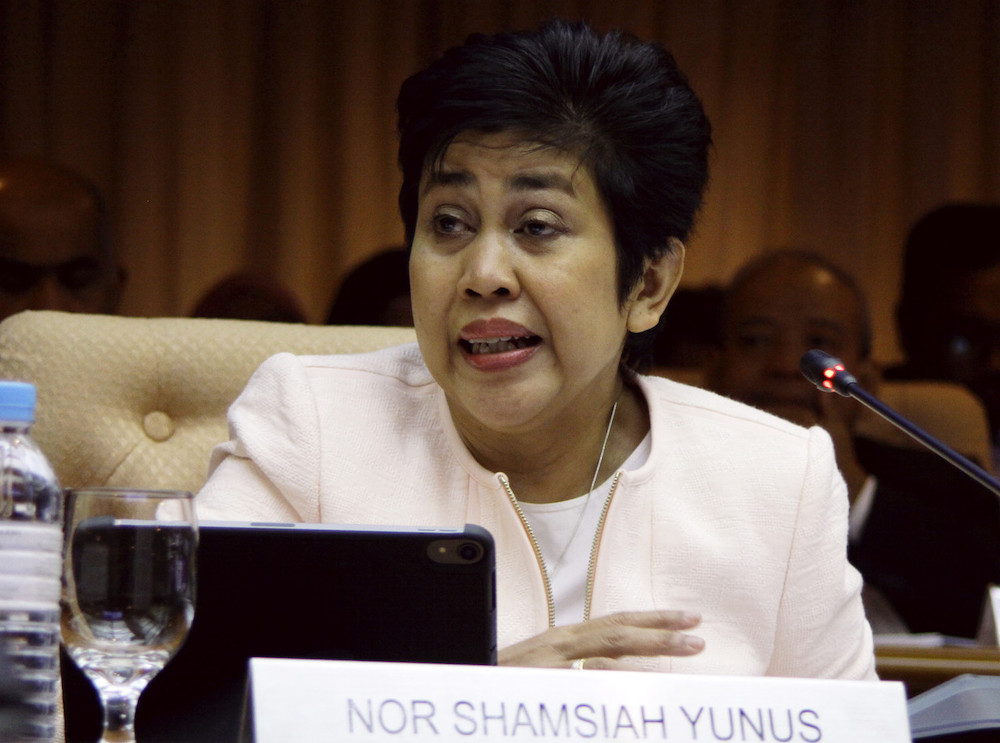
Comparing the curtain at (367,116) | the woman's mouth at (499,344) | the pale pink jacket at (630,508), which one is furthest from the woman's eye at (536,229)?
the curtain at (367,116)

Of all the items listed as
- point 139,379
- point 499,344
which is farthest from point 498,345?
point 139,379

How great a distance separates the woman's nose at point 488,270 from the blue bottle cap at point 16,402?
0.69 metres

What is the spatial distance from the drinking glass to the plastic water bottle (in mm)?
11

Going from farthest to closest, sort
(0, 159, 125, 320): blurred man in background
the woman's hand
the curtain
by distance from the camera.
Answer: the curtain < (0, 159, 125, 320): blurred man in background < the woman's hand

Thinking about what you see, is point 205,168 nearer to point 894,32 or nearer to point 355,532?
point 894,32

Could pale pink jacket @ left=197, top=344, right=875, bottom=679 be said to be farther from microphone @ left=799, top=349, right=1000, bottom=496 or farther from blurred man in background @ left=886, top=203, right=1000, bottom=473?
blurred man in background @ left=886, top=203, right=1000, bottom=473

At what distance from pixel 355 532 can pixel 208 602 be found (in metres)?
0.11

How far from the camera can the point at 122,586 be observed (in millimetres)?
724

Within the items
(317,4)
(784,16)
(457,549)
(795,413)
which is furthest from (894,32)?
(457,549)

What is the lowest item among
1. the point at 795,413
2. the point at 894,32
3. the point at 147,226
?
the point at 795,413

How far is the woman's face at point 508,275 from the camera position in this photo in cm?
137

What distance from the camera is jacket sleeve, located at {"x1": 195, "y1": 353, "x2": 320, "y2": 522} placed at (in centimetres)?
137

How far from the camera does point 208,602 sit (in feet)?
2.88

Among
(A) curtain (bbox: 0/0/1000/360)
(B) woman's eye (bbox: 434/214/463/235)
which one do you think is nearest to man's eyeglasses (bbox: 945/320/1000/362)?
(A) curtain (bbox: 0/0/1000/360)
